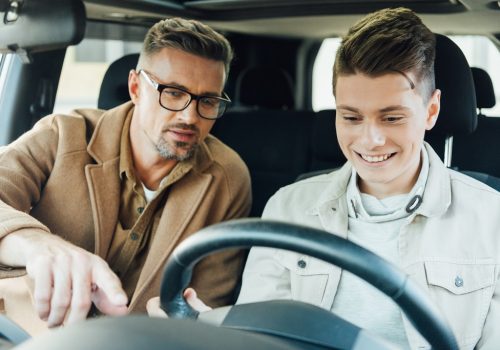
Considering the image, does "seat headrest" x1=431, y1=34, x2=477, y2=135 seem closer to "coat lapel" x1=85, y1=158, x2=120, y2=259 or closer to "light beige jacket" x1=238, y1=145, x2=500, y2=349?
"light beige jacket" x1=238, y1=145, x2=500, y2=349

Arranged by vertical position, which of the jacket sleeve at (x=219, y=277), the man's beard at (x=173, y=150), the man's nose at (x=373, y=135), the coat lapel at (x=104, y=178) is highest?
the man's nose at (x=373, y=135)

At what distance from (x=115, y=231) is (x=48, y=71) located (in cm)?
95

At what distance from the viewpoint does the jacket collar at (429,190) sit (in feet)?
5.79

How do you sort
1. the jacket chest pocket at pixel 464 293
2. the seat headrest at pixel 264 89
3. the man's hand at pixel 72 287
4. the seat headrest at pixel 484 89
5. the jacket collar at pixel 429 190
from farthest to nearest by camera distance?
the seat headrest at pixel 264 89
the seat headrest at pixel 484 89
the jacket collar at pixel 429 190
the jacket chest pocket at pixel 464 293
the man's hand at pixel 72 287

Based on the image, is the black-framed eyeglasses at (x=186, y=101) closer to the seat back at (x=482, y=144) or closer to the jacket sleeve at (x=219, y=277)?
the jacket sleeve at (x=219, y=277)

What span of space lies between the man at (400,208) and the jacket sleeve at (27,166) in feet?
2.19

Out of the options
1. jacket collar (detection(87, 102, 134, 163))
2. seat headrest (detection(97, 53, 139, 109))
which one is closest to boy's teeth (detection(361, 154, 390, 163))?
jacket collar (detection(87, 102, 134, 163))

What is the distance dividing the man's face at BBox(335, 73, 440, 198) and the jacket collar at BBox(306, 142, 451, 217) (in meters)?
0.06

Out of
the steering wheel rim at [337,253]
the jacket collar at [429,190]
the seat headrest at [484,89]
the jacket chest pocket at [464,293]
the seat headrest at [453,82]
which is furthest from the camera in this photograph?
the seat headrest at [484,89]

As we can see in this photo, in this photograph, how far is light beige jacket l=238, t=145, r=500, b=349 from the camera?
5.51ft

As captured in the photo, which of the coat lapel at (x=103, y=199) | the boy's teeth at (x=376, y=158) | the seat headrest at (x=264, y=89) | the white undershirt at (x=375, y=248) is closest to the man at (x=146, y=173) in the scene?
the coat lapel at (x=103, y=199)

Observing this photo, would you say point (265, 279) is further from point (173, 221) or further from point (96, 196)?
point (96, 196)

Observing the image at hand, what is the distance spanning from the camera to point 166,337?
3.02 ft

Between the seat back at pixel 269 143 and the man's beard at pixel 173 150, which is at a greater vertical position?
the man's beard at pixel 173 150
